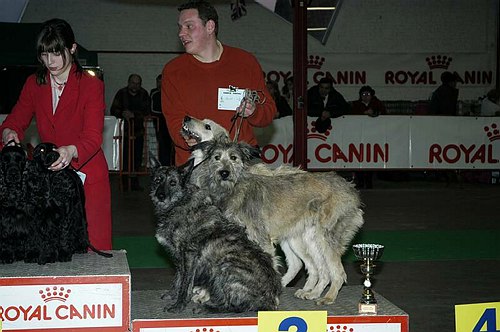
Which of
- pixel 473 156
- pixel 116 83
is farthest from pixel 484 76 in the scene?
pixel 116 83

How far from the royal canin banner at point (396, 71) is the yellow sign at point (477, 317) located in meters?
14.8

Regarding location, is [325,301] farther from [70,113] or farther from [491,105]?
[491,105]

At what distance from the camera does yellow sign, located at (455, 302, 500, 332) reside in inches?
138

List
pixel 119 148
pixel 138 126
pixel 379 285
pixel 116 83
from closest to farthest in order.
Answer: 1. pixel 379 285
2. pixel 119 148
3. pixel 138 126
4. pixel 116 83

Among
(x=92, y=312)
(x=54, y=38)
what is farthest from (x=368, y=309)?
(x=54, y=38)

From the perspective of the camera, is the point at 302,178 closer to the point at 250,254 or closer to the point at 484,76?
the point at 250,254

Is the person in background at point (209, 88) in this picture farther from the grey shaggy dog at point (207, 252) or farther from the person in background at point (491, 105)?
the person in background at point (491, 105)

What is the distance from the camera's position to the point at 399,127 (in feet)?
44.8

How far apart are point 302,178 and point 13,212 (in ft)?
4.94

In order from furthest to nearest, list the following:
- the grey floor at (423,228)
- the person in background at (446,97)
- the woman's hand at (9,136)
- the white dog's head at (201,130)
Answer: the person in background at (446,97) < the grey floor at (423,228) < the white dog's head at (201,130) < the woman's hand at (9,136)

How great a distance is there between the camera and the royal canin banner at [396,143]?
13.4 metres

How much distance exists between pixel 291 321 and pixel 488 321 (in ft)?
2.69

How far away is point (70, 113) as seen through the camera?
4301 millimetres

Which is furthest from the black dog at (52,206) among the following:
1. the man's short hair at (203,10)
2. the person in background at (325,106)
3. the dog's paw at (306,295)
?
the person in background at (325,106)
